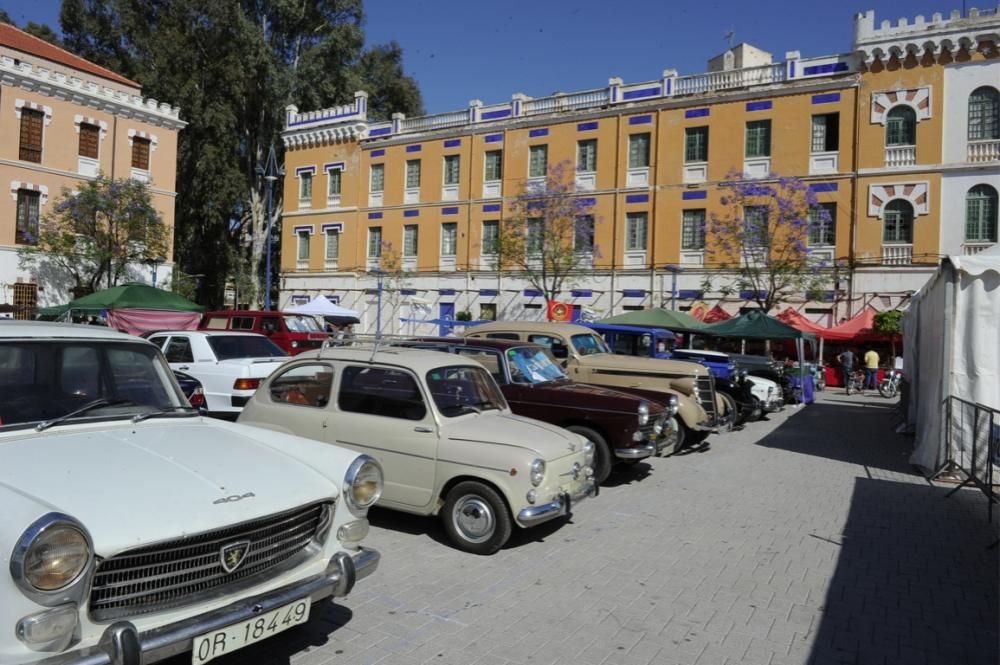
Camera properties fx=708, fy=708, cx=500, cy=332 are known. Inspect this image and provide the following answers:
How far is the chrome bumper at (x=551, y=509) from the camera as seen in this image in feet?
18.7

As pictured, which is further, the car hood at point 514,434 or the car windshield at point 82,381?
the car hood at point 514,434

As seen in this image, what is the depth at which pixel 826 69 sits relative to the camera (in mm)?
26672

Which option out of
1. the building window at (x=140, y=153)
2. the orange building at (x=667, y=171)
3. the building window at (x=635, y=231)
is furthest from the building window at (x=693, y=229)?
the building window at (x=140, y=153)

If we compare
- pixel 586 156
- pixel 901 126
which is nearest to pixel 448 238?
pixel 586 156

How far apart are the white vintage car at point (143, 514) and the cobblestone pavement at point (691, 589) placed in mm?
391

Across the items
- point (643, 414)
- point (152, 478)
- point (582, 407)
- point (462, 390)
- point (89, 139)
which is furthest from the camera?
point (89, 139)

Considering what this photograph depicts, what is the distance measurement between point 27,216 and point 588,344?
27568mm

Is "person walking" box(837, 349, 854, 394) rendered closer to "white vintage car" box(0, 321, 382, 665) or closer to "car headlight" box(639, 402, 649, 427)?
"car headlight" box(639, 402, 649, 427)

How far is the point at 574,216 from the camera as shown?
29.6 metres

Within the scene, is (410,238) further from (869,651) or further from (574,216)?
(869,651)

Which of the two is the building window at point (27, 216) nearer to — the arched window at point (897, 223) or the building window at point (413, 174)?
the building window at point (413, 174)

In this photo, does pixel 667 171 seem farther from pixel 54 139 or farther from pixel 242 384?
pixel 54 139

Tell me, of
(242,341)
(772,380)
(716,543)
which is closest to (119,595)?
(716,543)

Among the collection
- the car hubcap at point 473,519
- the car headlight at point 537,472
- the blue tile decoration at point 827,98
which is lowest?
the car hubcap at point 473,519
